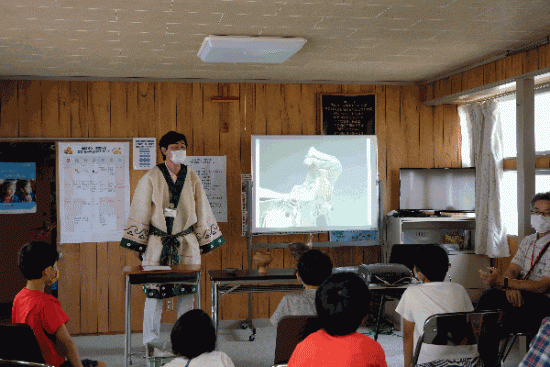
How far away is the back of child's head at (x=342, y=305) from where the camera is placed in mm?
1533

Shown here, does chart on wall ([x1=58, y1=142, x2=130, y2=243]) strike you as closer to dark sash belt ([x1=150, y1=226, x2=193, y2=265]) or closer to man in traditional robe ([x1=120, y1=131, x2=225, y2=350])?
man in traditional robe ([x1=120, y1=131, x2=225, y2=350])

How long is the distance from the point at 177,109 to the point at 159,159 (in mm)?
489

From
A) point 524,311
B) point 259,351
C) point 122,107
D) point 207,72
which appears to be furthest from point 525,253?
point 122,107

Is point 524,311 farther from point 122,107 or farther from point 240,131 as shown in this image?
point 122,107

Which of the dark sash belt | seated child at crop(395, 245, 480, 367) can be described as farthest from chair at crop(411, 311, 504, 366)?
the dark sash belt

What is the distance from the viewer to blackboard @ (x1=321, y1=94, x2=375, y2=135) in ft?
16.3

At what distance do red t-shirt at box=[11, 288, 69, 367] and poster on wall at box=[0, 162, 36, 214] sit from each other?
2766 mm

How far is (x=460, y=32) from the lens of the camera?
331 centimetres

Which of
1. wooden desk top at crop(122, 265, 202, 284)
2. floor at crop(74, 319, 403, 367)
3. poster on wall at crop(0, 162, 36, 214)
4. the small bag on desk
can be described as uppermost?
poster on wall at crop(0, 162, 36, 214)

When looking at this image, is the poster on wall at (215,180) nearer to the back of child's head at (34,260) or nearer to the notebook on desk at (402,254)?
the notebook on desk at (402,254)

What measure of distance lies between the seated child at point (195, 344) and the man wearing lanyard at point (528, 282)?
6.33 ft

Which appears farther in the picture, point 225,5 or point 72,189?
point 72,189

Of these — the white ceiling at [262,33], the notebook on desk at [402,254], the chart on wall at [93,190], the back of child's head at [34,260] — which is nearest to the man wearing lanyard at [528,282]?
the notebook on desk at [402,254]

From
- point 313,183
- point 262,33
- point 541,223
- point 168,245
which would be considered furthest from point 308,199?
point 541,223
